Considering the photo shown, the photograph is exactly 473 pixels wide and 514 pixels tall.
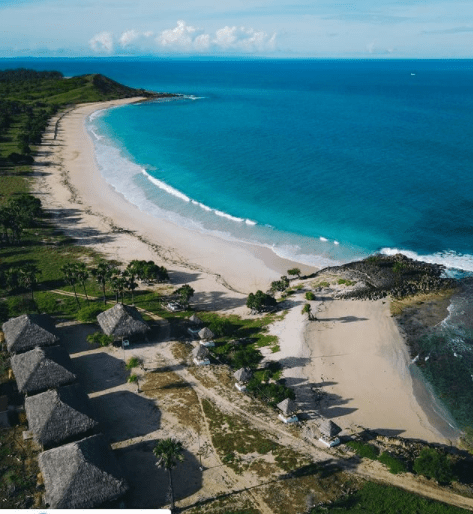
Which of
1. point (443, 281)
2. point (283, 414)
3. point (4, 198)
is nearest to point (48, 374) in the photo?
point (283, 414)

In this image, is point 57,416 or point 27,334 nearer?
point 57,416

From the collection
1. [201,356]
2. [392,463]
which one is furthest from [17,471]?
[392,463]

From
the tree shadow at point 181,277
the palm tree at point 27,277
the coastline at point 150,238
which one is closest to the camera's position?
the palm tree at point 27,277

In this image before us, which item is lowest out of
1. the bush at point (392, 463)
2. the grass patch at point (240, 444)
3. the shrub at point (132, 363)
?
the bush at point (392, 463)

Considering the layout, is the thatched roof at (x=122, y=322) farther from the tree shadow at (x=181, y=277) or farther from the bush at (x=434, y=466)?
the bush at (x=434, y=466)

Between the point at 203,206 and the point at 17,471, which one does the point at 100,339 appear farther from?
the point at 203,206

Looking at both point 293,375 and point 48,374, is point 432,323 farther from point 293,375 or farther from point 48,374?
point 48,374

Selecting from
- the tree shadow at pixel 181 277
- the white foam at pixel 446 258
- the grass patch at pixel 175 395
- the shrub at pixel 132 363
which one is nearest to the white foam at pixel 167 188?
the tree shadow at pixel 181 277
